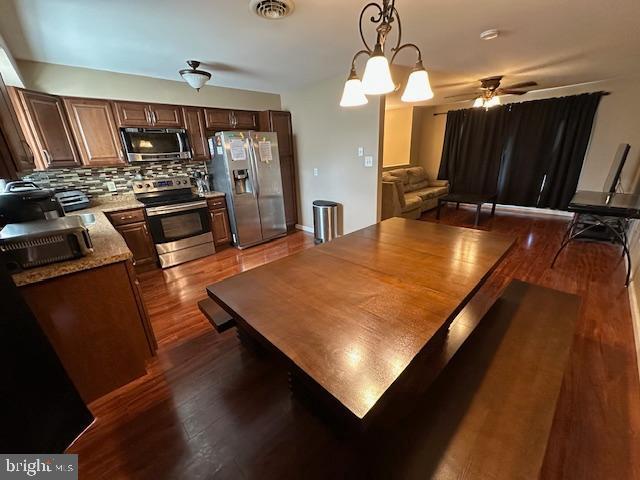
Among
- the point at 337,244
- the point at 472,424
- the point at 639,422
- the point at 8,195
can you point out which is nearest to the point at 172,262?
the point at 8,195

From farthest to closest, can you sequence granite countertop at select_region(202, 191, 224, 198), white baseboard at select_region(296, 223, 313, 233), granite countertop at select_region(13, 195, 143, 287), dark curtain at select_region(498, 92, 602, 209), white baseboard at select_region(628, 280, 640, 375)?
white baseboard at select_region(296, 223, 313, 233) → dark curtain at select_region(498, 92, 602, 209) → granite countertop at select_region(202, 191, 224, 198) → white baseboard at select_region(628, 280, 640, 375) → granite countertop at select_region(13, 195, 143, 287)

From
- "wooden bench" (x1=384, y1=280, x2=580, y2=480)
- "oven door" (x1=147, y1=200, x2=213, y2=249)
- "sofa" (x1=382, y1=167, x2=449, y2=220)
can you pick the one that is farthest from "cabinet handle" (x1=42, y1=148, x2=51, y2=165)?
"sofa" (x1=382, y1=167, x2=449, y2=220)

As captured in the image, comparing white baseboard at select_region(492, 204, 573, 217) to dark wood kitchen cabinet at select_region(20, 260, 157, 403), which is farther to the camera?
white baseboard at select_region(492, 204, 573, 217)

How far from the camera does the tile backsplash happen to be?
276 centimetres

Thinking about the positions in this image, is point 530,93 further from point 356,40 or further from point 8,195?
point 8,195

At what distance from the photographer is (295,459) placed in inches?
42.4

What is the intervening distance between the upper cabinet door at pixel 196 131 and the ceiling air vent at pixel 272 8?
212 cm

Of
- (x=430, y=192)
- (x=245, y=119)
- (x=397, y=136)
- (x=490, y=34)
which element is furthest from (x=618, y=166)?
(x=245, y=119)

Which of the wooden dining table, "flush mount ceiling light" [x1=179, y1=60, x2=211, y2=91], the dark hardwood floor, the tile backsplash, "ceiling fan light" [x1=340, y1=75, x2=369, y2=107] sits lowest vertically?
the dark hardwood floor

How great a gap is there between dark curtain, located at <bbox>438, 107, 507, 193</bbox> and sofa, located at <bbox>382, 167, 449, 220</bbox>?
38cm

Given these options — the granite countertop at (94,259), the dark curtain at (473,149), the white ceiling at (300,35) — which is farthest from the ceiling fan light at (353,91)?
the dark curtain at (473,149)

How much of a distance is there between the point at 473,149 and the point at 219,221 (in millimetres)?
5524

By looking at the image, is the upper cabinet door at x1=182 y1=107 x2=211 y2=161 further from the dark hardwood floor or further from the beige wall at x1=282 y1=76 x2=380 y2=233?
the dark hardwood floor

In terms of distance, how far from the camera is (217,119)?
361 cm
